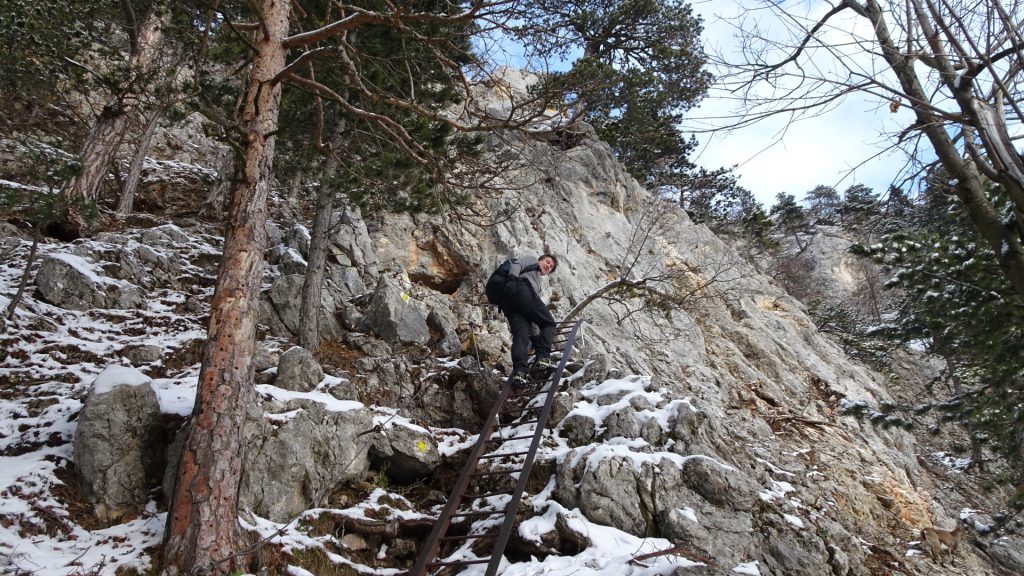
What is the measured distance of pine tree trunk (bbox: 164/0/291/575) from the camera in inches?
152

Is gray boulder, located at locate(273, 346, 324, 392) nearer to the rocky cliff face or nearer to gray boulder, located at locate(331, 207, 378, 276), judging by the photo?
the rocky cliff face

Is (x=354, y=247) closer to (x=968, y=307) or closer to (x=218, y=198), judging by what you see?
(x=218, y=198)

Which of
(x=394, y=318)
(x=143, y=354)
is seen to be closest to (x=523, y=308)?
(x=394, y=318)

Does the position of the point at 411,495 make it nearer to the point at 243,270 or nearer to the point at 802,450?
the point at 243,270

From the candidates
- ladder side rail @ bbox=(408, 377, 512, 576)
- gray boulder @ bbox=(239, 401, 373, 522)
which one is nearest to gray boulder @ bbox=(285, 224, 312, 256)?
gray boulder @ bbox=(239, 401, 373, 522)

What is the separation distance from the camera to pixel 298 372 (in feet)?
19.4

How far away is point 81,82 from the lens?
7.93m

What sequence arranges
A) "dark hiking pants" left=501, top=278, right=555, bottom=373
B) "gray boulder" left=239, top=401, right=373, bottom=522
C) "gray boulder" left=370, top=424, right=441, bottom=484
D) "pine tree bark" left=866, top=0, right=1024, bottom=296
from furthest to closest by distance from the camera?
"dark hiking pants" left=501, top=278, right=555, bottom=373
"gray boulder" left=370, top=424, right=441, bottom=484
"gray boulder" left=239, top=401, right=373, bottom=522
"pine tree bark" left=866, top=0, right=1024, bottom=296

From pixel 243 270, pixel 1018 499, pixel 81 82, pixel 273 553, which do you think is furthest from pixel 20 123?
pixel 1018 499

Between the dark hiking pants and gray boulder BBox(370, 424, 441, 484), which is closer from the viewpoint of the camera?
gray boulder BBox(370, 424, 441, 484)

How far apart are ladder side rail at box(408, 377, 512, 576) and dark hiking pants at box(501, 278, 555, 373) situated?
59 centimetres

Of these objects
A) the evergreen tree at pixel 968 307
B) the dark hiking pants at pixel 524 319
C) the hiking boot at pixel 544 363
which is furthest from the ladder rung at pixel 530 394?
the evergreen tree at pixel 968 307

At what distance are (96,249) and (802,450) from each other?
12.1 m

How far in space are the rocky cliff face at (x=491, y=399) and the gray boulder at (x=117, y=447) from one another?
0.07 feet
